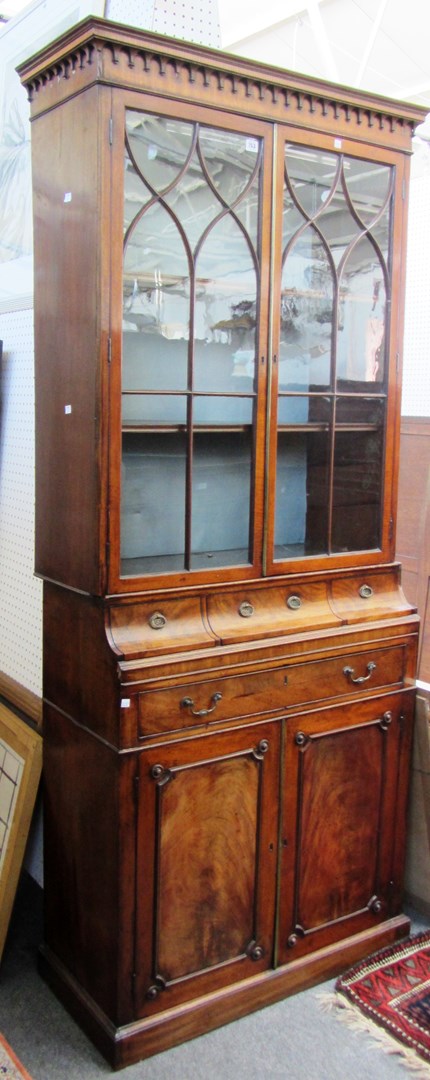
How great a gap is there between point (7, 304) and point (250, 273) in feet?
2.96

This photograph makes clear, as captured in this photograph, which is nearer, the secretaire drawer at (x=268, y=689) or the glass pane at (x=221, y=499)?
the secretaire drawer at (x=268, y=689)

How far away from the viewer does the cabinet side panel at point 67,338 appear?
1851 mm

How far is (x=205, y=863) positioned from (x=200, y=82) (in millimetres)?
1705

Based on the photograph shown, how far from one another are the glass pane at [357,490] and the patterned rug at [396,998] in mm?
1094

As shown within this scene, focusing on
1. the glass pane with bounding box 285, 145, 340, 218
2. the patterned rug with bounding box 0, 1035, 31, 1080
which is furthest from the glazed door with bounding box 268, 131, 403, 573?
the patterned rug with bounding box 0, 1035, 31, 1080

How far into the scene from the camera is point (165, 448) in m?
2.02

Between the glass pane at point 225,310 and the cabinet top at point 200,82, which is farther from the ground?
the cabinet top at point 200,82

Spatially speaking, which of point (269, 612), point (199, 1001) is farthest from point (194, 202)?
point (199, 1001)

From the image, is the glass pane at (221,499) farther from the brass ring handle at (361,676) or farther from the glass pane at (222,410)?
the brass ring handle at (361,676)

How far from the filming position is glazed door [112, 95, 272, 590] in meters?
1.90

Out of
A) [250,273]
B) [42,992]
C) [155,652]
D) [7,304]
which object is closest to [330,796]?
[155,652]

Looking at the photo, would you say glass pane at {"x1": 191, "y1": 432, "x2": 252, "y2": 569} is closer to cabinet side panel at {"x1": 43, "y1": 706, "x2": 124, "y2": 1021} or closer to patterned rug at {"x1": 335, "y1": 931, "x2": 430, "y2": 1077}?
cabinet side panel at {"x1": 43, "y1": 706, "x2": 124, "y2": 1021}

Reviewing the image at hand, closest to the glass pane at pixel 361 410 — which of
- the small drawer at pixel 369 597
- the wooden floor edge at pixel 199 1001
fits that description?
the small drawer at pixel 369 597

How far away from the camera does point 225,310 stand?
2070mm
